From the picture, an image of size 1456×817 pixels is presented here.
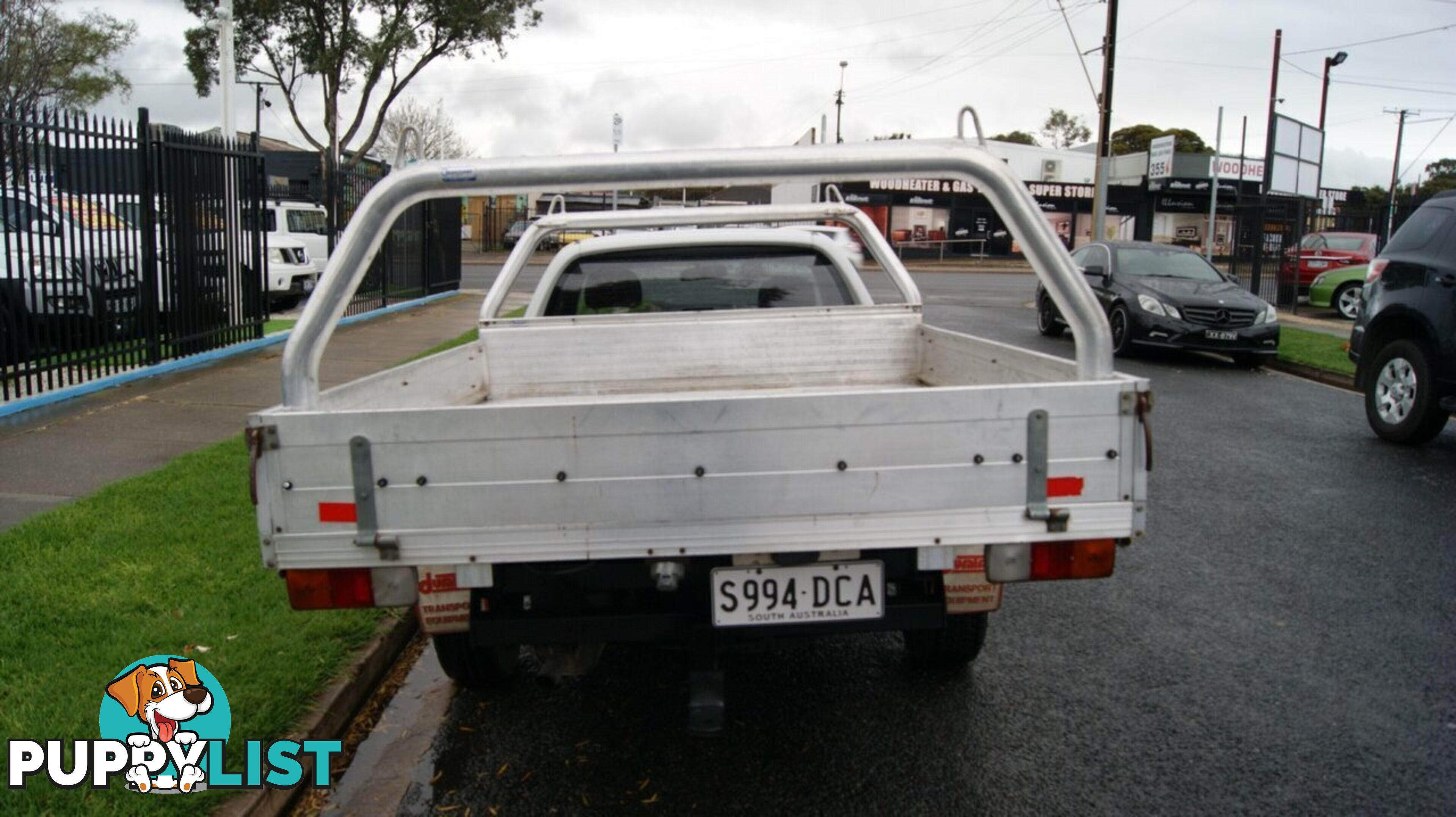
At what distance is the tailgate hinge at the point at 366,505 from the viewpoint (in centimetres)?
265

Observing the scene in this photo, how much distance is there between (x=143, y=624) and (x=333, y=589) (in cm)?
166

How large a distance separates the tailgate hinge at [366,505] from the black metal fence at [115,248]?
21.2ft

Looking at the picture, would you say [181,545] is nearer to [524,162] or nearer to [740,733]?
[740,733]

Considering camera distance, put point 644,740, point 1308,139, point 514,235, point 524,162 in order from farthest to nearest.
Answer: point 514,235 → point 1308,139 → point 644,740 → point 524,162

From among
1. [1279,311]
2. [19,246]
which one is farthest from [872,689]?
[1279,311]

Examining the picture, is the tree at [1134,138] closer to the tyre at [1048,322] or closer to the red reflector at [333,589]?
the tyre at [1048,322]

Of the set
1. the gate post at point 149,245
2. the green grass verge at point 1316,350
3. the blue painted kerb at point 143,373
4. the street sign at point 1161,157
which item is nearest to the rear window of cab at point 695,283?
the blue painted kerb at point 143,373

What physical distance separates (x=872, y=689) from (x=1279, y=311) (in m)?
21.0

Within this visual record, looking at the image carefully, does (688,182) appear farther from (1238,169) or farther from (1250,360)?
(1238,169)

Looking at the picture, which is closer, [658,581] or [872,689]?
[658,581]

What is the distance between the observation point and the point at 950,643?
400cm

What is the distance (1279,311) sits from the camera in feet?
71.8

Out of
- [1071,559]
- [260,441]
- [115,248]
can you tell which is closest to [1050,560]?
[1071,559]

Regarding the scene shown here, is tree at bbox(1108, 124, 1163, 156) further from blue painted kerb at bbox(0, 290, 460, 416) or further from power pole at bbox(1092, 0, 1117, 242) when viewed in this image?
blue painted kerb at bbox(0, 290, 460, 416)
